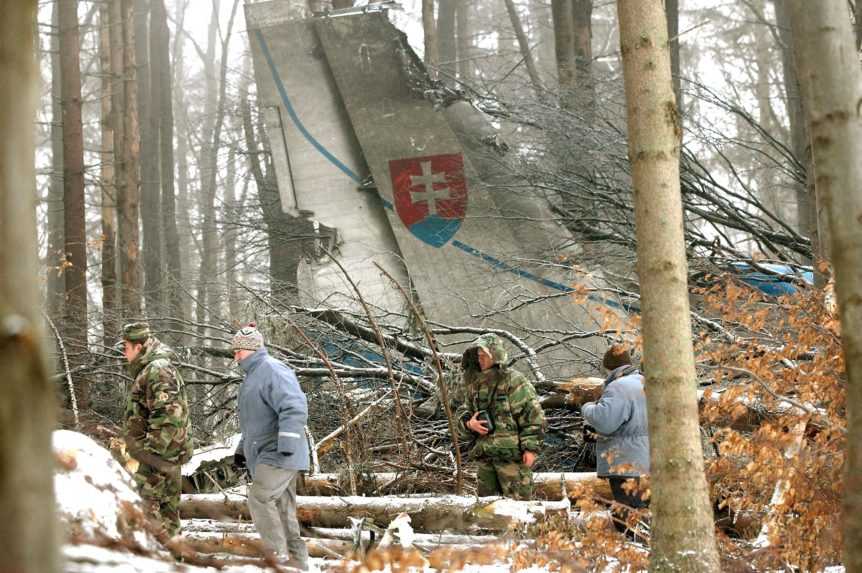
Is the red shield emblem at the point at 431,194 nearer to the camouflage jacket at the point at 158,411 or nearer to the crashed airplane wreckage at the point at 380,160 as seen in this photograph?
the crashed airplane wreckage at the point at 380,160

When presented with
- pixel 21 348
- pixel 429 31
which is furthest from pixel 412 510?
pixel 429 31

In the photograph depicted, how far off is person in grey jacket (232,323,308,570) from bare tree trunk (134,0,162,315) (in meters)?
14.0

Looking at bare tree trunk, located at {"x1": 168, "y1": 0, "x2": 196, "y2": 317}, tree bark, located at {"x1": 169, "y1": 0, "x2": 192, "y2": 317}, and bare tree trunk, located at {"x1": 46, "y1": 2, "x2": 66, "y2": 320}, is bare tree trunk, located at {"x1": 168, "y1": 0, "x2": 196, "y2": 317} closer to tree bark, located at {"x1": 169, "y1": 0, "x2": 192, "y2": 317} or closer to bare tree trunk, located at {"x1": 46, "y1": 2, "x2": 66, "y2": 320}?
tree bark, located at {"x1": 169, "y1": 0, "x2": 192, "y2": 317}

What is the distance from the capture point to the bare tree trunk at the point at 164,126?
24.8 meters

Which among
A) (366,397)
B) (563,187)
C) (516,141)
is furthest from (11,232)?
(516,141)

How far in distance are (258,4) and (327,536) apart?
32.2ft

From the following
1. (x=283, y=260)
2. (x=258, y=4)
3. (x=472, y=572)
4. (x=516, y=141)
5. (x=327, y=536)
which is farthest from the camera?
(x=283, y=260)

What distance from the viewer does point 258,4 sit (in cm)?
1588

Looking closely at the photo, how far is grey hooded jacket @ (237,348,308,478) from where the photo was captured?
6973mm

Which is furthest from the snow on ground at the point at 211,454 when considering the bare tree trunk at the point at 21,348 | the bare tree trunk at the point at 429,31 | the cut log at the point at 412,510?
the bare tree trunk at the point at 429,31

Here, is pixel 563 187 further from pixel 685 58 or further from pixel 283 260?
pixel 685 58

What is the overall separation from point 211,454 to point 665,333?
6.26 metres

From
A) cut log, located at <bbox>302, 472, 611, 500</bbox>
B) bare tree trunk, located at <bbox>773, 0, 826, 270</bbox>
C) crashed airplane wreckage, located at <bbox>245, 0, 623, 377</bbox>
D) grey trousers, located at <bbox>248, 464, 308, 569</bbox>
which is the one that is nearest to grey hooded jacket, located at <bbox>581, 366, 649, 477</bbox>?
cut log, located at <bbox>302, 472, 611, 500</bbox>

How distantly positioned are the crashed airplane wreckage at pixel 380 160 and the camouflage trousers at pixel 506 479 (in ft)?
19.9
